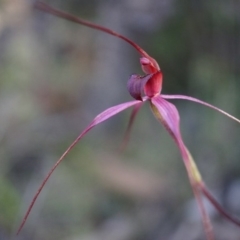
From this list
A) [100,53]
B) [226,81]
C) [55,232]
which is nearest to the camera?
[55,232]

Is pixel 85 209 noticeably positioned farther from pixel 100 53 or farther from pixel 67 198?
pixel 100 53

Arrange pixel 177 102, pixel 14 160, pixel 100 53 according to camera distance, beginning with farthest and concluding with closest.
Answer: pixel 100 53 → pixel 177 102 → pixel 14 160

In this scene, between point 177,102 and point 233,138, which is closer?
point 233,138

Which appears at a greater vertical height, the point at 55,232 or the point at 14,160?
the point at 14,160

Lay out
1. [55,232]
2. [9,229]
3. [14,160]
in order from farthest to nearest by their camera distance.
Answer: [14,160], [55,232], [9,229]

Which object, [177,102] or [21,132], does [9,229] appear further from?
[177,102]

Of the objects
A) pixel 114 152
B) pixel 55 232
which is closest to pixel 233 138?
pixel 114 152

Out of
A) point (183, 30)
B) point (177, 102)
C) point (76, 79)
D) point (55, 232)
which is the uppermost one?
point (183, 30)

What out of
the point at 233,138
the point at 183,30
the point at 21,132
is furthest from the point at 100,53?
the point at 233,138

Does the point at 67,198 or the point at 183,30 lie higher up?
the point at 183,30
